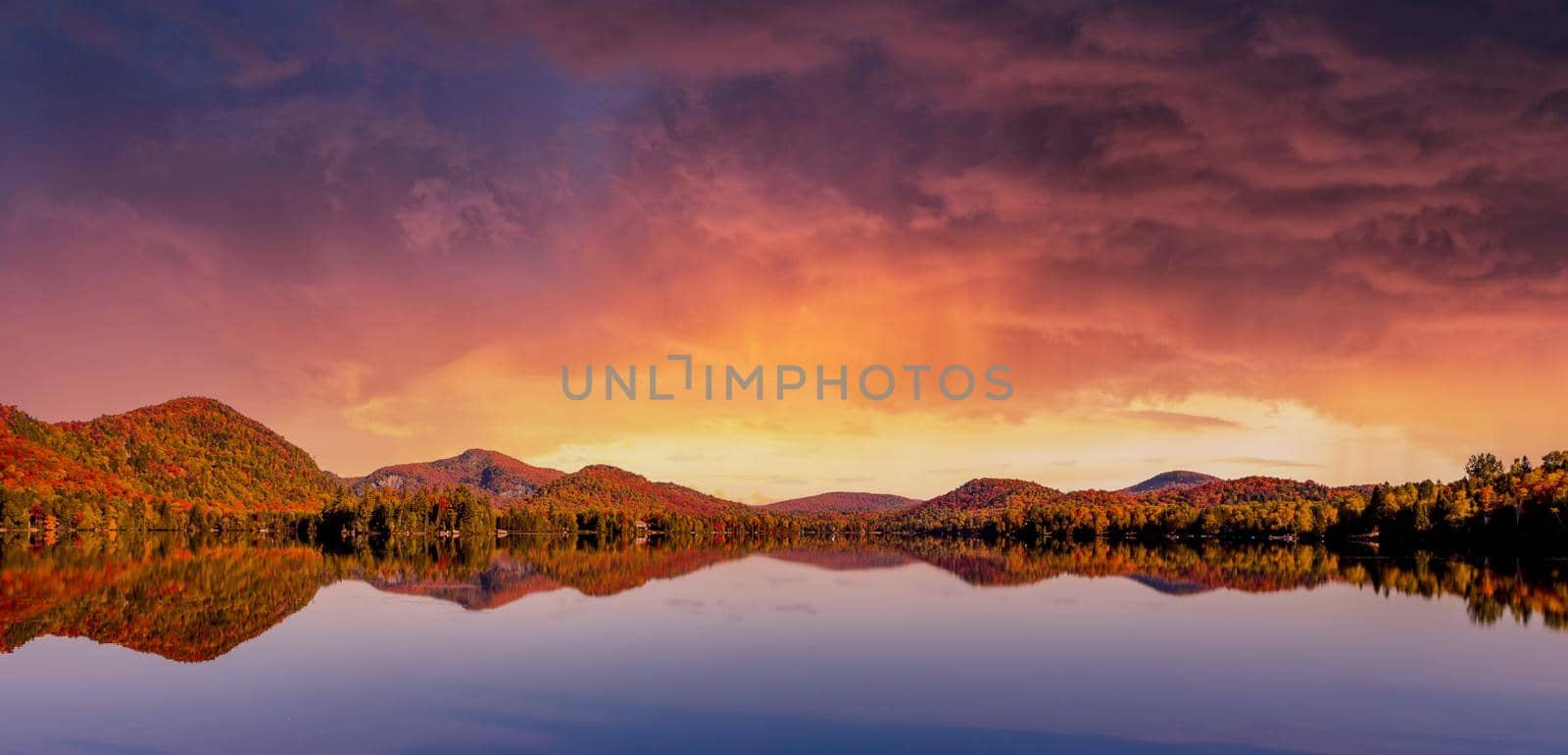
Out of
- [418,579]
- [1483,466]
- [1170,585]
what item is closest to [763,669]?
[418,579]

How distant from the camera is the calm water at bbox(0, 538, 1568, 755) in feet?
63.0

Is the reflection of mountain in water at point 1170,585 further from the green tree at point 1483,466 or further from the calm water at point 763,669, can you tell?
the green tree at point 1483,466

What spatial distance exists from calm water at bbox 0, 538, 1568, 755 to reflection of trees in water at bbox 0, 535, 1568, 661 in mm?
386

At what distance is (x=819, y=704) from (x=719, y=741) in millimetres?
3989

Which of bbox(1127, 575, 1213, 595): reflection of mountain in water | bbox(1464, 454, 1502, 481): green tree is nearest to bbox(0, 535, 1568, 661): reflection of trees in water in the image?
bbox(1127, 575, 1213, 595): reflection of mountain in water

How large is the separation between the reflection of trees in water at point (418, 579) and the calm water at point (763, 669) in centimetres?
39

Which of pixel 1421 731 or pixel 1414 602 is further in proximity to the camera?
pixel 1414 602

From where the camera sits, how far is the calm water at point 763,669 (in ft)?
63.0

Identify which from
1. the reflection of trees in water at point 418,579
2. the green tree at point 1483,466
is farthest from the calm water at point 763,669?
the green tree at point 1483,466

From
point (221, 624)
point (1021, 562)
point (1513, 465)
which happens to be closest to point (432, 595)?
point (221, 624)

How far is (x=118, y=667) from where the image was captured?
25219 mm

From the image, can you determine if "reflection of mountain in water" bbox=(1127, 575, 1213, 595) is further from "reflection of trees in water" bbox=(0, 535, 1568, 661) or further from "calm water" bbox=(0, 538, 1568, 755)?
"calm water" bbox=(0, 538, 1568, 755)

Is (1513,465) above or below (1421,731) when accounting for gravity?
above

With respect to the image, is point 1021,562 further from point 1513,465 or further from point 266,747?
point 1513,465
